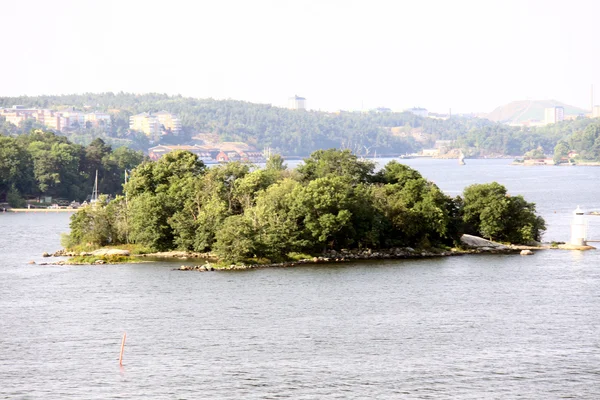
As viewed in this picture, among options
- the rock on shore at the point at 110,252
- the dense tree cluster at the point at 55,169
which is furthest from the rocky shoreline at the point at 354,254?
the dense tree cluster at the point at 55,169

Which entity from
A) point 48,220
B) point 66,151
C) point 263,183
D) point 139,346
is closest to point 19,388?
point 139,346

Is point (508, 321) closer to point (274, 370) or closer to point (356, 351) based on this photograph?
point (356, 351)

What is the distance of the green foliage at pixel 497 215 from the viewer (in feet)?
197

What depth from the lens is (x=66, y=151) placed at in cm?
10969

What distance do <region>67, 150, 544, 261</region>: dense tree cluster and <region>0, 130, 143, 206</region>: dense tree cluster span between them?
146 feet

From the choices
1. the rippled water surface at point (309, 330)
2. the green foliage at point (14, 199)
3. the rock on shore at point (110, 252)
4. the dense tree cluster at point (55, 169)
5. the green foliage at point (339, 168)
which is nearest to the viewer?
the rippled water surface at point (309, 330)

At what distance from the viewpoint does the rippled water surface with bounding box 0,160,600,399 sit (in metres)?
30.2

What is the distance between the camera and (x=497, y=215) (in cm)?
5981

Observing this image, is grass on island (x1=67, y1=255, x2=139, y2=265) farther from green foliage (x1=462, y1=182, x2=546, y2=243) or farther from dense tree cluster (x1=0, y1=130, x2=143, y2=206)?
dense tree cluster (x1=0, y1=130, x2=143, y2=206)

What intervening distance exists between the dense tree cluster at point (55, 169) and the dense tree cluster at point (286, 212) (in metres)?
44.4

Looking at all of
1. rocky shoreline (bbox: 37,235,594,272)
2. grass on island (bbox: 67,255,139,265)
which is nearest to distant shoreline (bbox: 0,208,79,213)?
rocky shoreline (bbox: 37,235,594,272)

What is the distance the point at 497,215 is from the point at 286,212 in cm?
1307

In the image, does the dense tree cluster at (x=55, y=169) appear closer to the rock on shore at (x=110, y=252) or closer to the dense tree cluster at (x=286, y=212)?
the dense tree cluster at (x=286, y=212)

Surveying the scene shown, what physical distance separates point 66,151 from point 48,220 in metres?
21.9
